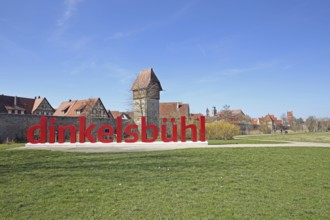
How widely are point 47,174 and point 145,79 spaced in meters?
34.5

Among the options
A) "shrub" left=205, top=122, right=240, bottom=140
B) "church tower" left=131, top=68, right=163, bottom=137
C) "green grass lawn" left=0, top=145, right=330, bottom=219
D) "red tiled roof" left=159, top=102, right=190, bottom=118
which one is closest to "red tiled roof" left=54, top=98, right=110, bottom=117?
"church tower" left=131, top=68, right=163, bottom=137

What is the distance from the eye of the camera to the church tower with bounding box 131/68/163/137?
4156 cm

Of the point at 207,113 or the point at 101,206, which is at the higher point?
the point at 207,113

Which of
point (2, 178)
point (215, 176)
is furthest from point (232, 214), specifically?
point (2, 178)

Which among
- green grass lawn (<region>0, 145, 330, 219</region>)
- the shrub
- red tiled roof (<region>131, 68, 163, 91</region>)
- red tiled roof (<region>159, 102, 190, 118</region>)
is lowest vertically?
green grass lawn (<region>0, 145, 330, 219</region>)

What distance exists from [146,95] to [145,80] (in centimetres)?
259

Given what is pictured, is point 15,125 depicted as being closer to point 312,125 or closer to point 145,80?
point 145,80

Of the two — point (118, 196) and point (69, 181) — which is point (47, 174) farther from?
point (118, 196)

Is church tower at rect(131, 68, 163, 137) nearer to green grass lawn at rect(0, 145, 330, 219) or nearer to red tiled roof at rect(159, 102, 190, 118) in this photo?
red tiled roof at rect(159, 102, 190, 118)

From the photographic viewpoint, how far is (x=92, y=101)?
4916cm

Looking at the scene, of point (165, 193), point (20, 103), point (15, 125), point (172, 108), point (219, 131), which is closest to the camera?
point (165, 193)

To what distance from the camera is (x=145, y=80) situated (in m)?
42.2

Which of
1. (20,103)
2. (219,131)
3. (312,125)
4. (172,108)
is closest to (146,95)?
(219,131)

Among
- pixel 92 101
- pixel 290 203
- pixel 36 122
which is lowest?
pixel 290 203
